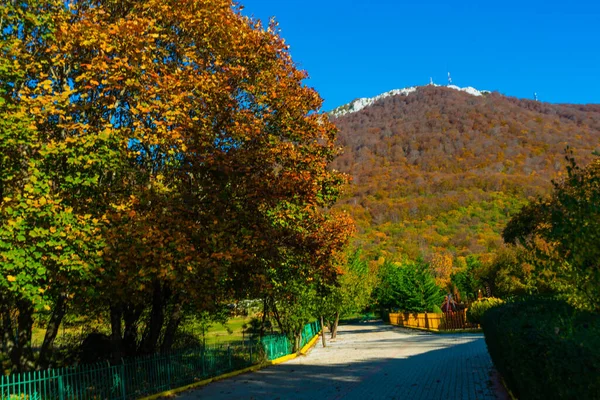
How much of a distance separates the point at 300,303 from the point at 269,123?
12617 mm

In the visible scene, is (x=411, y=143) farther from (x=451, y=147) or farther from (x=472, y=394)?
(x=472, y=394)

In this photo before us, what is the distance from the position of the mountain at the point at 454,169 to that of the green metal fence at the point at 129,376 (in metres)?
74.6

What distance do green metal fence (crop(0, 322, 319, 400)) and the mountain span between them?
245 feet

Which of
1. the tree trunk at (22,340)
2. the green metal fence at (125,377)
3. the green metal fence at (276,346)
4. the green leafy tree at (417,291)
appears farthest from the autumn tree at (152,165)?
the green leafy tree at (417,291)

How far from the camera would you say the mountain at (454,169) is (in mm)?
118438

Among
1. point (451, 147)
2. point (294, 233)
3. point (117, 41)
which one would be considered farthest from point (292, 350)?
point (451, 147)

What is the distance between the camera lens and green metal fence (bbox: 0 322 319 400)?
1087cm

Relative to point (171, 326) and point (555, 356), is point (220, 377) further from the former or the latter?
point (555, 356)

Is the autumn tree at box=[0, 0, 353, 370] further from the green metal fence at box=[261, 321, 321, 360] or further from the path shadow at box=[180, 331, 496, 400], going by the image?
the green metal fence at box=[261, 321, 321, 360]

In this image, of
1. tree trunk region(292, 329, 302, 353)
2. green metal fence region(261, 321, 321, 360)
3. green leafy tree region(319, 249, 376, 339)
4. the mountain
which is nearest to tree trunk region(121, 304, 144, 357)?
green metal fence region(261, 321, 321, 360)

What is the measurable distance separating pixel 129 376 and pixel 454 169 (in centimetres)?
15404

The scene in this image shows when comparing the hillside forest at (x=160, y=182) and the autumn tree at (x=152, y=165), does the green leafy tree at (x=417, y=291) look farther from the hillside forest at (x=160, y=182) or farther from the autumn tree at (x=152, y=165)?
the autumn tree at (x=152, y=165)

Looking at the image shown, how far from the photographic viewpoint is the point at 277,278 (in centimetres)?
1755

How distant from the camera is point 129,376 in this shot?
1363cm
